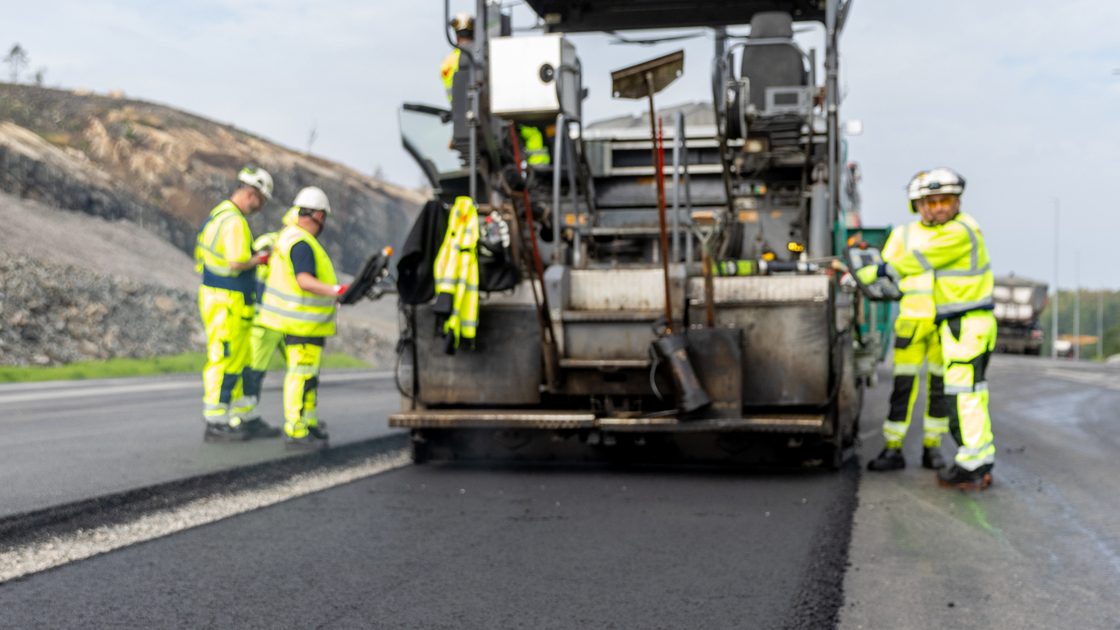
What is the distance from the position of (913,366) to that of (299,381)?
388 centimetres

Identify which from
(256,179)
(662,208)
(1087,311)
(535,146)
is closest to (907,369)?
(662,208)

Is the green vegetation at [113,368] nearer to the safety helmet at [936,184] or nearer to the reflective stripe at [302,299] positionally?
the reflective stripe at [302,299]

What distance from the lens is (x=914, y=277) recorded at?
614 centimetres

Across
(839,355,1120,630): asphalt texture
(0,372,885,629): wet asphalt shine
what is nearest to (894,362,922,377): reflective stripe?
(839,355,1120,630): asphalt texture

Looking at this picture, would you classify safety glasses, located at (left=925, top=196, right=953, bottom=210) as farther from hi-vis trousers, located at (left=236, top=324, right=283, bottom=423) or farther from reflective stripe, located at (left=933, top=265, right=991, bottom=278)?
hi-vis trousers, located at (left=236, top=324, right=283, bottom=423)

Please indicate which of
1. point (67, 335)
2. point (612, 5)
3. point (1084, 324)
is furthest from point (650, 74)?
point (1084, 324)

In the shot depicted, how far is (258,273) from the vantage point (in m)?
7.78

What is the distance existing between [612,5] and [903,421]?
12.4ft

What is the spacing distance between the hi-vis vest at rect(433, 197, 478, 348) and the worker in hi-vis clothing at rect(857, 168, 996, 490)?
2.21m

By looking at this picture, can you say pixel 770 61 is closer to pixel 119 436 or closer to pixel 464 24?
pixel 464 24

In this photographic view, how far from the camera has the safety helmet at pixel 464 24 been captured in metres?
7.43

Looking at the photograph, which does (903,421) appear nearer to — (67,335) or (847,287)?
(847,287)

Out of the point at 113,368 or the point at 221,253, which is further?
the point at 113,368

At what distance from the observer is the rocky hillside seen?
2936 cm
